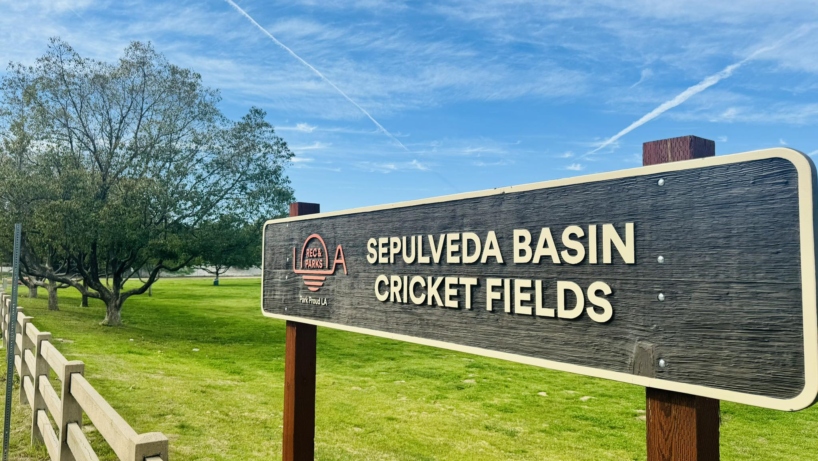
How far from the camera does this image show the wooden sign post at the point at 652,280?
171 centimetres

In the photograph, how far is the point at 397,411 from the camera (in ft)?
27.7

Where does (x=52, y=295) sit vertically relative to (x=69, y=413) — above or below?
below

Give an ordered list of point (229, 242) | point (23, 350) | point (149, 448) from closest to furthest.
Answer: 1. point (149, 448)
2. point (23, 350)
3. point (229, 242)

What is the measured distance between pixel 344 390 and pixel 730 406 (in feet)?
22.2

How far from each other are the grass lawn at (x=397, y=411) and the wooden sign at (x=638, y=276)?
4216 millimetres

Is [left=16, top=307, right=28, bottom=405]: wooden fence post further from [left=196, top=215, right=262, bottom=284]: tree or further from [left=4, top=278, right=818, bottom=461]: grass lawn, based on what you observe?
[left=196, top=215, right=262, bottom=284]: tree

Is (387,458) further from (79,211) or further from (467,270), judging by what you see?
(79,211)

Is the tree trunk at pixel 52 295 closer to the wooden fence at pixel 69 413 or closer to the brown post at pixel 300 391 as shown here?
the wooden fence at pixel 69 413

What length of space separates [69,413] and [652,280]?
4703 millimetres

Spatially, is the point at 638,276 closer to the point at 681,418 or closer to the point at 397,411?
the point at 681,418

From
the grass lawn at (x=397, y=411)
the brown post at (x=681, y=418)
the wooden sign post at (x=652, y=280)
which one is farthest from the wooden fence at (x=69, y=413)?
the brown post at (x=681, y=418)

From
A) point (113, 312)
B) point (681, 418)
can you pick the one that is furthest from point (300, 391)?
point (113, 312)

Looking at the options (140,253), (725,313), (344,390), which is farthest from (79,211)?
(725,313)

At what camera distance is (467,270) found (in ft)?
8.78
